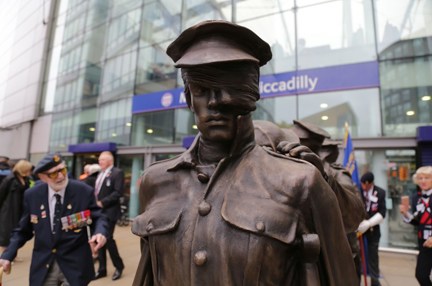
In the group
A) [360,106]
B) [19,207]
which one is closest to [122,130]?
[19,207]

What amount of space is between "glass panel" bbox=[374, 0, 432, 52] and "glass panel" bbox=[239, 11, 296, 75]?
8.34 ft

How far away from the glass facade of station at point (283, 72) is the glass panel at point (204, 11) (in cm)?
4

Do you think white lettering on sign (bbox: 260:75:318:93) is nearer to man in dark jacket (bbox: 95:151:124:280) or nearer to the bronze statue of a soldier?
man in dark jacket (bbox: 95:151:124:280)

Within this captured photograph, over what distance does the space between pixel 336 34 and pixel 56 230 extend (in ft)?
30.2

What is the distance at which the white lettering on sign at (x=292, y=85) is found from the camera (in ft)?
29.4

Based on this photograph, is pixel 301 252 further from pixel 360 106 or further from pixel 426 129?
pixel 360 106

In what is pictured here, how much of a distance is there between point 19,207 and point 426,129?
8.94 meters

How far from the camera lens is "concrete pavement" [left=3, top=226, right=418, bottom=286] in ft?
16.0

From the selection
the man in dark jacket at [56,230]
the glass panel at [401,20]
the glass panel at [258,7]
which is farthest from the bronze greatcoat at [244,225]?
the glass panel at [258,7]

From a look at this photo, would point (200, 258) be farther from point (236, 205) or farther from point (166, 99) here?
point (166, 99)

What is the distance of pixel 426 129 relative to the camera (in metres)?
6.66

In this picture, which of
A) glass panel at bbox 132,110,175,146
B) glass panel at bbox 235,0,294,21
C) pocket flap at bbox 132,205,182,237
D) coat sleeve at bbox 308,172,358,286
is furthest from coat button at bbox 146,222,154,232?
glass panel at bbox 235,0,294,21

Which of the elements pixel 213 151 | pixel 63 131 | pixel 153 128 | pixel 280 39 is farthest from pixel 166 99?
pixel 213 151

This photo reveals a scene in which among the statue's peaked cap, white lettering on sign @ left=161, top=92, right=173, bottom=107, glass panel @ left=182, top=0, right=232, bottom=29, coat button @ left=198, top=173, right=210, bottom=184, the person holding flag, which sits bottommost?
the person holding flag
